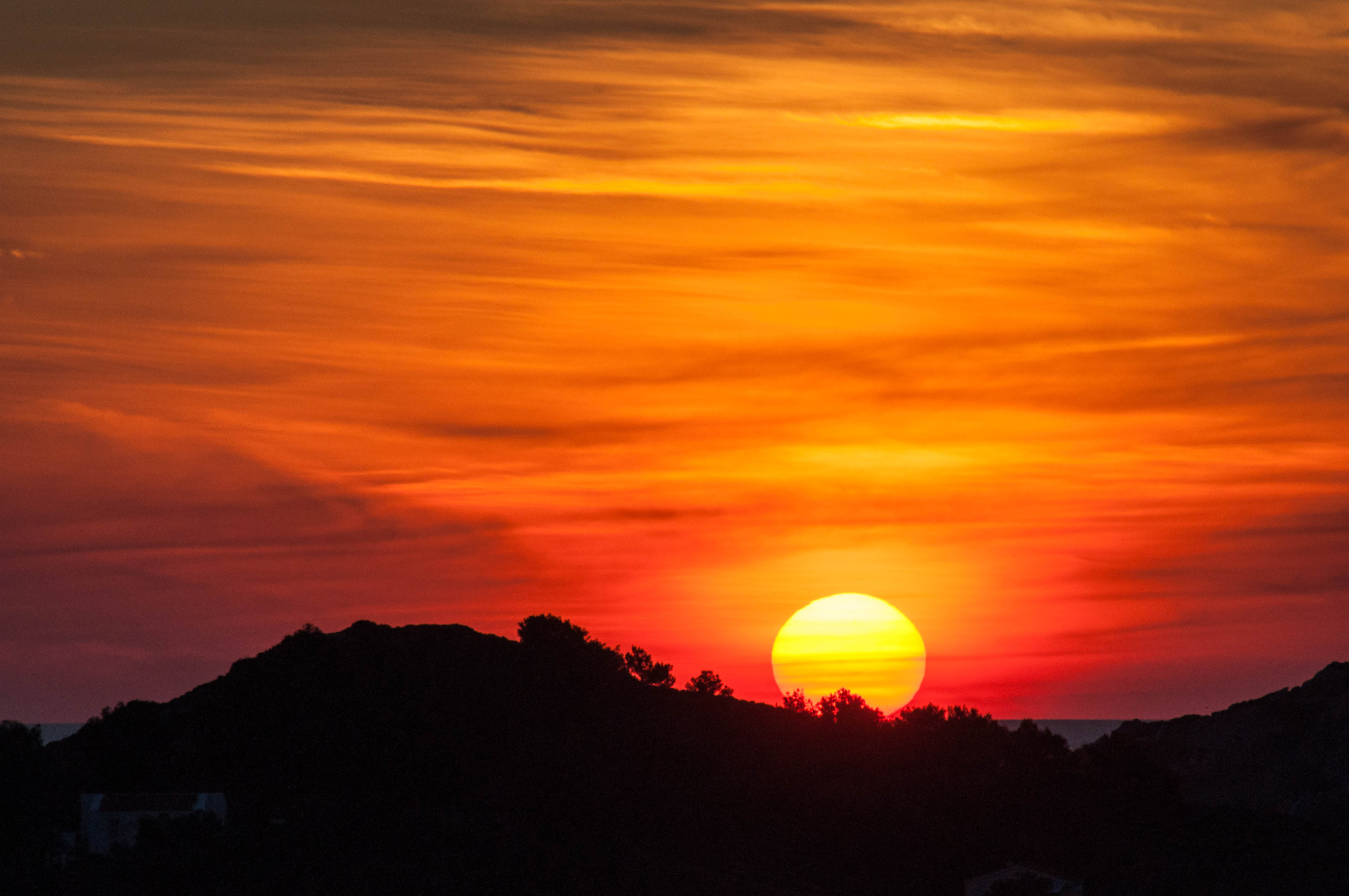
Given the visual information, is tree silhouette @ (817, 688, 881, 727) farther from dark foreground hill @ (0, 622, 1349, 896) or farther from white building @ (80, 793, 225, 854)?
white building @ (80, 793, 225, 854)

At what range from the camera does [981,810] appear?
3029 inches

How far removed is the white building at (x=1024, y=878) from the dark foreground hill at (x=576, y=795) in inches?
228

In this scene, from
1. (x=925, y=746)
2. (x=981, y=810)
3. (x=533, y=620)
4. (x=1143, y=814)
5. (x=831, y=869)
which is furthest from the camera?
(x=533, y=620)

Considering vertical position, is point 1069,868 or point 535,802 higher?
point 535,802

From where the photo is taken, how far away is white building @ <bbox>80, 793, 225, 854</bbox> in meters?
67.8

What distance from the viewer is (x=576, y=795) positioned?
251ft

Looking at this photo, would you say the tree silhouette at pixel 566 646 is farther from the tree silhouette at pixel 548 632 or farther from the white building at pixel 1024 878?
the white building at pixel 1024 878

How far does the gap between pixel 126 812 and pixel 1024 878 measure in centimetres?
4264

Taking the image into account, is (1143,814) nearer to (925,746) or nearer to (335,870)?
(925,746)

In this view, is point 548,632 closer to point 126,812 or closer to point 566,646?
point 566,646

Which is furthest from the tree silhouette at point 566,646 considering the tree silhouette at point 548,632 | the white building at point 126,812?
the white building at point 126,812

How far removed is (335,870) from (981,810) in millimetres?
35335

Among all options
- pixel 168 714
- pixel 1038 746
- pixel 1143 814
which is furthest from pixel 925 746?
pixel 168 714

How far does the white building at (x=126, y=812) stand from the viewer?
6775cm
